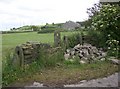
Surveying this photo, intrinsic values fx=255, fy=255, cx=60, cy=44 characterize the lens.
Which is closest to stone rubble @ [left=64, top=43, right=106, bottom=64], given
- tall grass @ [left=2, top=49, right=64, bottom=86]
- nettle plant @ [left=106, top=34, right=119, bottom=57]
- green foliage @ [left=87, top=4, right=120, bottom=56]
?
nettle plant @ [left=106, top=34, right=119, bottom=57]

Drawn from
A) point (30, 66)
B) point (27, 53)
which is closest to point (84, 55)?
point (27, 53)

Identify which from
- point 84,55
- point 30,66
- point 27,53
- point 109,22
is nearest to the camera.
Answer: point 30,66

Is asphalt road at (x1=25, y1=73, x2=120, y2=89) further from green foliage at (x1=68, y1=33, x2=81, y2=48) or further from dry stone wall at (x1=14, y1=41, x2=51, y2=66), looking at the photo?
green foliage at (x1=68, y1=33, x2=81, y2=48)

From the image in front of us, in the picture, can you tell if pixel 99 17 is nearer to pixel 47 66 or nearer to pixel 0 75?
pixel 47 66

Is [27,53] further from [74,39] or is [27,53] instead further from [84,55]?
[74,39]

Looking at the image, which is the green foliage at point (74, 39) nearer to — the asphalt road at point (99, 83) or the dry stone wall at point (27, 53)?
the dry stone wall at point (27, 53)

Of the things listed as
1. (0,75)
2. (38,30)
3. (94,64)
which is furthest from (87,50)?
(38,30)

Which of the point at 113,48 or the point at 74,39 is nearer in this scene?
the point at 113,48

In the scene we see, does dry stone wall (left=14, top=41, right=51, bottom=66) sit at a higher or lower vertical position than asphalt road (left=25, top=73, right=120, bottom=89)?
higher

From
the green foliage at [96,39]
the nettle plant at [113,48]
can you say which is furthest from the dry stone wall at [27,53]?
the green foliage at [96,39]

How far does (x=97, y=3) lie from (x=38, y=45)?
7655 millimetres

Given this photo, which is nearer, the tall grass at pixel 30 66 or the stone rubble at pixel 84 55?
the tall grass at pixel 30 66

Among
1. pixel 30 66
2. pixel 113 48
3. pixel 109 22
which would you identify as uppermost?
pixel 109 22

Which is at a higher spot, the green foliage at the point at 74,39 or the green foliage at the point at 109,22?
the green foliage at the point at 109,22
